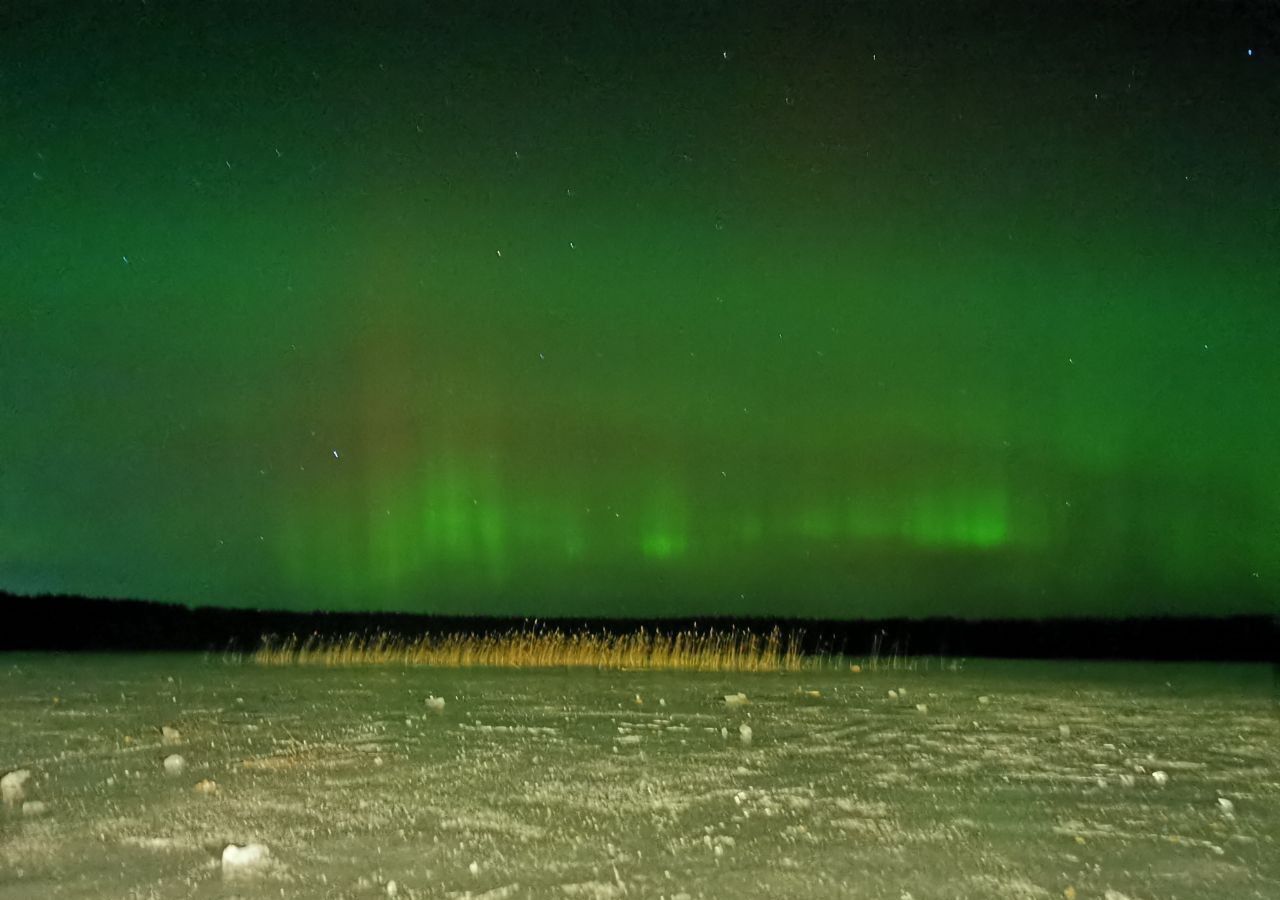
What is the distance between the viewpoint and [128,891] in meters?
5.93

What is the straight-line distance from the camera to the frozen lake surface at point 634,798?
6.30 m

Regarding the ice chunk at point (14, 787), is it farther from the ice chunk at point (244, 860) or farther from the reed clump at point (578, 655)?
the reed clump at point (578, 655)

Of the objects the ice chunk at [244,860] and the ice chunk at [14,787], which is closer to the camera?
the ice chunk at [244,860]

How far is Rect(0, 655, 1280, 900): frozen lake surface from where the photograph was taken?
630cm

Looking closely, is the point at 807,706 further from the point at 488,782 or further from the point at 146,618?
the point at 146,618

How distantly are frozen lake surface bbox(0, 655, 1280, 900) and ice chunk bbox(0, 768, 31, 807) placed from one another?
8cm

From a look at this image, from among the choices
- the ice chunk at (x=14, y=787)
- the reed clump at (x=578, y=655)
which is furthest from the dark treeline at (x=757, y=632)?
the ice chunk at (x=14, y=787)

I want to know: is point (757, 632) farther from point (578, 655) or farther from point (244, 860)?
point (244, 860)

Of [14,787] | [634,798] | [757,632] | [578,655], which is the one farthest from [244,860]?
[757,632]

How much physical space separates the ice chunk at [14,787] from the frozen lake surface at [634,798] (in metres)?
0.08

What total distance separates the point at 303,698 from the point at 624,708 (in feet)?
15.8

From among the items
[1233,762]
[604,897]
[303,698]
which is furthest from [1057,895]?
[303,698]

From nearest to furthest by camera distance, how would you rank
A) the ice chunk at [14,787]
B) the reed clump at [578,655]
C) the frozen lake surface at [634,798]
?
the frozen lake surface at [634,798] < the ice chunk at [14,787] < the reed clump at [578,655]

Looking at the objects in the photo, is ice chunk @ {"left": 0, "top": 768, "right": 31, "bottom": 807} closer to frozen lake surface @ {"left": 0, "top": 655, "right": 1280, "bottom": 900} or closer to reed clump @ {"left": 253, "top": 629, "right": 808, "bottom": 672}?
frozen lake surface @ {"left": 0, "top": 655, "right": 1280, "bottom": 900}
